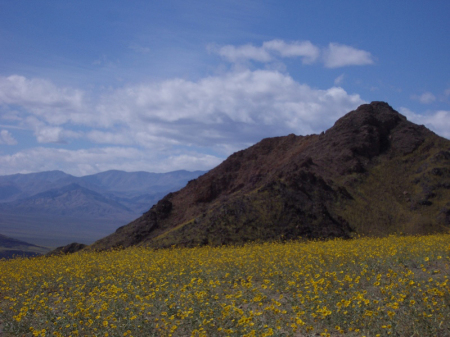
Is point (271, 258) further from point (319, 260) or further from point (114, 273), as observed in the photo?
point (114, 273)

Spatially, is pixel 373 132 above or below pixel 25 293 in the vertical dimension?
above

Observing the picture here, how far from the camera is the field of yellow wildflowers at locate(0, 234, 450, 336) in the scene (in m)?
7.74

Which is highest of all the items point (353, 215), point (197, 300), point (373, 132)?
point (373, 132)

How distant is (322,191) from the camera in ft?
103

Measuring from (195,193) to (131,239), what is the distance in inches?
320

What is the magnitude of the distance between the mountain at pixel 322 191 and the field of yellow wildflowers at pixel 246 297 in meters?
12.1

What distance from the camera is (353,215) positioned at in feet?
99.5

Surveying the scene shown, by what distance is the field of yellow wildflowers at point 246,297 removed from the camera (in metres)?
7.74

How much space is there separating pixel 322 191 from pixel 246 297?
22.9 m

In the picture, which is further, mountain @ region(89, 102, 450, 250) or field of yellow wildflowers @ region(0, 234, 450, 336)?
mountain @ region(89, 102, 450, 250)

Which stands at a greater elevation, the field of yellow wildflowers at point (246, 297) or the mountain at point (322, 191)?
the mountain at point (322, 191)

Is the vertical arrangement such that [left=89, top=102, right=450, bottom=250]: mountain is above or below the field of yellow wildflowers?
above

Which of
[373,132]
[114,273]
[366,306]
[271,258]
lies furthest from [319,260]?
[373,132]

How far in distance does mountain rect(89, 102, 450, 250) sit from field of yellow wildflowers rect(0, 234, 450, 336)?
39.7ft
